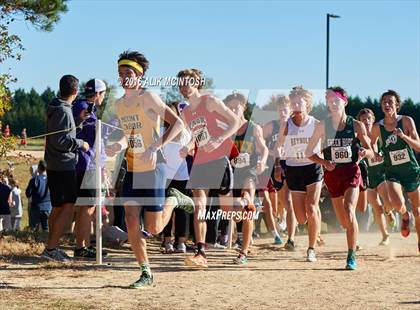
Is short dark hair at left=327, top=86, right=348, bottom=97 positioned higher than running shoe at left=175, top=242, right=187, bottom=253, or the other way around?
short dark hair at left=327, top=86, right=348, bottom=97

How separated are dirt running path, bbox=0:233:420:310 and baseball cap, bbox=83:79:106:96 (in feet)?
7.34

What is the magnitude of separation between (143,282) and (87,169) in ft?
9.01

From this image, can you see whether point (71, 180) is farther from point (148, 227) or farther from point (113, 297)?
point (113, 297)

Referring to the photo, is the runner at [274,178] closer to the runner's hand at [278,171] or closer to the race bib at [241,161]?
the runner's hand at [278,171]

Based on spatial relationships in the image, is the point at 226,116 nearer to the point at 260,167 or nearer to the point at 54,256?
the point at 260,167

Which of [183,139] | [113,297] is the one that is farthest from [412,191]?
[113,297]

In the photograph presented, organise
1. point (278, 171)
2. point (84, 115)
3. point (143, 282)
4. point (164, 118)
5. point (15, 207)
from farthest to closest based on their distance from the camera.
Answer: point (15, 207) → point (278, 171) → point (84, 115) → point (164, 118) → point (143, 282)

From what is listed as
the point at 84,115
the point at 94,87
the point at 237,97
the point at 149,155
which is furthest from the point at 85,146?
the point at 237,97

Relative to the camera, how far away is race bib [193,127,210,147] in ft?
28.5

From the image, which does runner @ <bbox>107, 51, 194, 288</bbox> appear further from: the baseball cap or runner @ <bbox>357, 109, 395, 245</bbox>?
runner @ <bbox>357, 109, 395, 245</bbox>

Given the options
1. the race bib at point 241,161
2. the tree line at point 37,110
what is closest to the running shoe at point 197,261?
the race bib at point 241,161

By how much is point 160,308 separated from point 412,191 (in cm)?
521

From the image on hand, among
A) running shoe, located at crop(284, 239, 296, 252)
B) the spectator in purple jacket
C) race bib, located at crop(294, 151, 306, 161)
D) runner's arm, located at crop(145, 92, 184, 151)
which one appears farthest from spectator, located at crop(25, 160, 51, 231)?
runner's arm, located at crop(145, 92, 184, 151)

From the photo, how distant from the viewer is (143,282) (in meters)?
6.93
